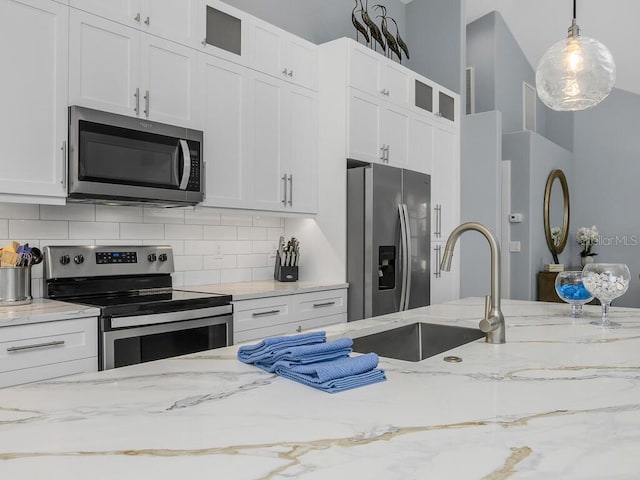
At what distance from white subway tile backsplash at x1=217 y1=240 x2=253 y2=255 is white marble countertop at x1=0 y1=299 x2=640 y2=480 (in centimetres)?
221

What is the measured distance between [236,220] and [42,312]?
5.60 feet

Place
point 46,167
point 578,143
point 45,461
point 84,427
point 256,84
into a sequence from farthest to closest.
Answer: point 578,143 < point 256,84 < point 46,167 < point 84,427 < point 45,461

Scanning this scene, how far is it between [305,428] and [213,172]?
240 cm

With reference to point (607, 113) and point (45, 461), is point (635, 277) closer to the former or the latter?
point (607, 113)

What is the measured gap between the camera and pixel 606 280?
1.93 metres

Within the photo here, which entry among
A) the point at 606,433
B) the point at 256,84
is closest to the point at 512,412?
the point at 606,433

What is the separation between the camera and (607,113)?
6.93 m

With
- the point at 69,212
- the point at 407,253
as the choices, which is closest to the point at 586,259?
the point at 407,253

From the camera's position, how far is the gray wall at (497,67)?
19.9ft

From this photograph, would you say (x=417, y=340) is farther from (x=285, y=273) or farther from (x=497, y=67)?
(x=497, y=67)

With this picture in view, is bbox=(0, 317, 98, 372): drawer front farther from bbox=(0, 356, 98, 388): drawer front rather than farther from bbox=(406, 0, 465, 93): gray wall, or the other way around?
bbox=(406, 0, 465, 93): gray wall

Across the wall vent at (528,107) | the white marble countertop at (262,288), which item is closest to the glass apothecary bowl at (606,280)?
the white marble countertop at (262,288)

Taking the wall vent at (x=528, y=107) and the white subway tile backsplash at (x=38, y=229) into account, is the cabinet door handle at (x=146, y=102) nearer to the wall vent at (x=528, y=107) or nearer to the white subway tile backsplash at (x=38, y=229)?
the white subway tile backsplash at (x=38, y=229)

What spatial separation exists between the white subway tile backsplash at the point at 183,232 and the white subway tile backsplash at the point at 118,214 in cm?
20
